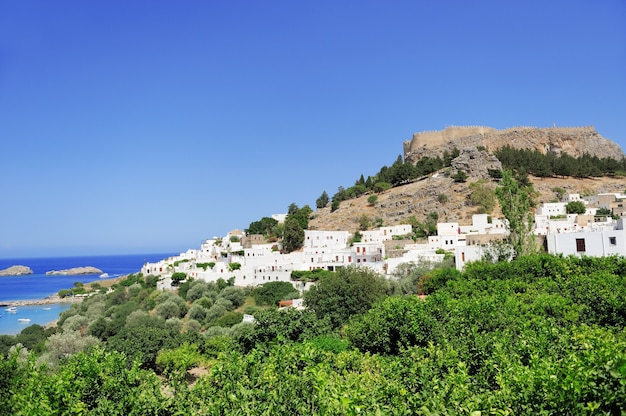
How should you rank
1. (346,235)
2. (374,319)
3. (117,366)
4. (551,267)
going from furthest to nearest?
(346,235)
(551,267)
(374,319)
(117,366)

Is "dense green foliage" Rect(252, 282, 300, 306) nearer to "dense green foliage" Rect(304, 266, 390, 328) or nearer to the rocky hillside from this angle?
"dense green foliage" Rect(304, 266, 390, 328)

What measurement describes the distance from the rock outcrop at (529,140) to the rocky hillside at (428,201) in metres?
19.1

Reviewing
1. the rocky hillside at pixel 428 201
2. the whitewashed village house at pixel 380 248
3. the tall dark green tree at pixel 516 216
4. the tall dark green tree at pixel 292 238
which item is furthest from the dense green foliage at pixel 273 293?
the rocky hillside at pixel 428 201

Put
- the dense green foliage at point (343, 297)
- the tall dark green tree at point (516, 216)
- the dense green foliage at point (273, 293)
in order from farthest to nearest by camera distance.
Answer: the dense green foliage at point (273, 293) → the tall dark green tree at point (516, 216) → the dense green foliage at point (343, 297)

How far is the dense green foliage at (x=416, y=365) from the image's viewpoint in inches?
Result: 250

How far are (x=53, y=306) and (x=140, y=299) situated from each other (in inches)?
1072

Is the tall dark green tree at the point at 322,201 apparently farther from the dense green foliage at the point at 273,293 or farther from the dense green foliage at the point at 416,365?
the dense green foliage at the point at 416,365

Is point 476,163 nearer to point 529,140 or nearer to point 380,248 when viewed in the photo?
point 529,140

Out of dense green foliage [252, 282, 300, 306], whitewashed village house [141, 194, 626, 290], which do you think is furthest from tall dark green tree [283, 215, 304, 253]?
dense green foliage [252, 282, 300, 306]

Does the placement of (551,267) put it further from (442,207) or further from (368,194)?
(368,194)

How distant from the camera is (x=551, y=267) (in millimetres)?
21953

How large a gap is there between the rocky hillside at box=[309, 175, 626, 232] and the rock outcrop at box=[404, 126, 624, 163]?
1909 cm

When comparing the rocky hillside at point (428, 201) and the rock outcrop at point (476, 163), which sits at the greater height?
the rock outcrop at point (476, 163)

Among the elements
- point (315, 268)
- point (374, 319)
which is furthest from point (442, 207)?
point (374, 319)
